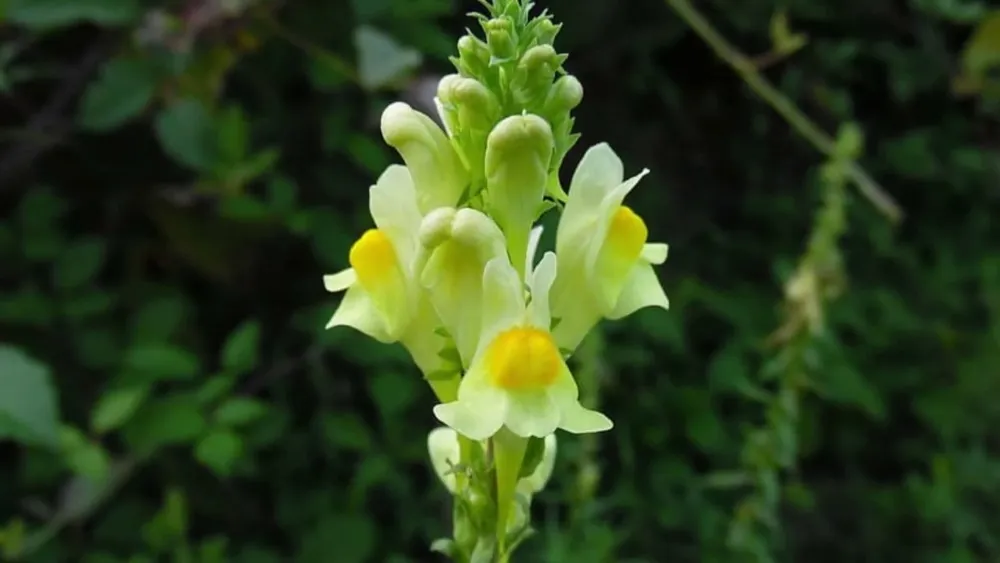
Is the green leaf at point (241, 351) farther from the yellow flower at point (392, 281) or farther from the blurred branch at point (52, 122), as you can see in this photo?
the yellow flower at point (392, 281)

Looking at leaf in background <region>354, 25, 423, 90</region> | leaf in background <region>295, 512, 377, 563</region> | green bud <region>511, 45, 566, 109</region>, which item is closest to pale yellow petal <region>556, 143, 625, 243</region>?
green bud <region>511, 45, 566, 109</region>

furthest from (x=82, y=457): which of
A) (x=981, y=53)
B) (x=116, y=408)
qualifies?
(x=981, y=53)

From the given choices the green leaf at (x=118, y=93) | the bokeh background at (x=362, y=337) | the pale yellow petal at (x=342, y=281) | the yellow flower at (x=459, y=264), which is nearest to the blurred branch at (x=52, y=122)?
the bokeh background at (x=362, y=337)

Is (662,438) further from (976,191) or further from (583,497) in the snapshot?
(976,191)

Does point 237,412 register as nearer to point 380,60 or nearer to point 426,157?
point 380,60

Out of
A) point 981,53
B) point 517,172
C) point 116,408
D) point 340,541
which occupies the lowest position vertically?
point 340,541

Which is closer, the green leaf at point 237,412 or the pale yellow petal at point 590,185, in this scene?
the pale yellow petal at point 590,185
